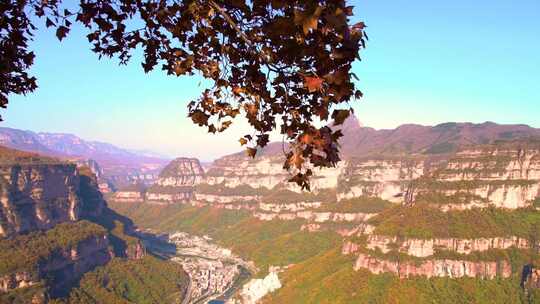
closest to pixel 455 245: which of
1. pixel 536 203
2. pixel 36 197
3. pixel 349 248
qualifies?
pixel 349 248

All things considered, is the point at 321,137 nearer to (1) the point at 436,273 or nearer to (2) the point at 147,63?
(2) the point at 147,63

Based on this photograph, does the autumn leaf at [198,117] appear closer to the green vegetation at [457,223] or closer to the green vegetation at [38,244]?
the green vegetation at [38,244]

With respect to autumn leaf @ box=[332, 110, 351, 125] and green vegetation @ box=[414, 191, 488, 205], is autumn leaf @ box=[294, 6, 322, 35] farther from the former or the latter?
green vegetation @ box=[414, 191, 488, 205]

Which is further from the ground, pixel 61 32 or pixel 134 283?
pixel 61 32

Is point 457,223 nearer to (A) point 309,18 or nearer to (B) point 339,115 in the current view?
(B) point 339,115

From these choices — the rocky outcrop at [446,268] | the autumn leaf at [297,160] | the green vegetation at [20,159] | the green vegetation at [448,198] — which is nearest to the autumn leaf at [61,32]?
the autumn leaf at [297,160]

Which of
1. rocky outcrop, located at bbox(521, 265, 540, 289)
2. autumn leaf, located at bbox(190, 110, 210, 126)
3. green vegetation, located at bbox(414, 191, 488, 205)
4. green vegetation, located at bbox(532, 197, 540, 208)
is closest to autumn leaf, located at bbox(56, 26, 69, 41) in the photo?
autumn leaf, located at bbox(190, 110, 210, 126)
